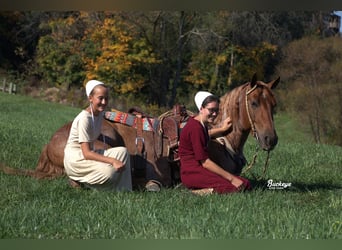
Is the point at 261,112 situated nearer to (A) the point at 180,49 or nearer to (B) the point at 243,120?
(B) the point at 243,120

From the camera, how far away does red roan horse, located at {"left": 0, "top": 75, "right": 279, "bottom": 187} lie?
5.69 meters

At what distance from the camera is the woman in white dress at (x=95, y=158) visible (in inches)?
209

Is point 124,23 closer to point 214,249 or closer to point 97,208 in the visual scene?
point 97,208

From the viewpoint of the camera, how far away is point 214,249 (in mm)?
2578

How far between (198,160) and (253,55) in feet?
85.9

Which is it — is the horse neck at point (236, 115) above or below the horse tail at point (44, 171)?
above

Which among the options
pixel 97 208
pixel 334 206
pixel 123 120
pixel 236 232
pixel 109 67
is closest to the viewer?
pixel 236 232

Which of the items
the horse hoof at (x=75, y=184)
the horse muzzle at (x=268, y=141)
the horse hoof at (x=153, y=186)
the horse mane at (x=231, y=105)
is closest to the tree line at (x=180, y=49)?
the horse mane at (x=231, y=105)

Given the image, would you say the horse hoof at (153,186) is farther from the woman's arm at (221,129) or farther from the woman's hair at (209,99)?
the woman's hair at (209,99)

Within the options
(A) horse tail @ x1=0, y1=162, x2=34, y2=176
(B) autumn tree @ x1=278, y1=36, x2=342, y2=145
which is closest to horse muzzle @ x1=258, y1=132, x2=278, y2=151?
(A) horse tail @ x1=0, y1=162, x2=34, y2=176

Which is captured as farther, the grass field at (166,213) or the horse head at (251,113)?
the horse head at (251,113)

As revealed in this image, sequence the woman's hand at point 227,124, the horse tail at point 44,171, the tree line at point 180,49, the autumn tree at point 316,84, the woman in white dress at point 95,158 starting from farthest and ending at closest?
the tree line at point 180,49 → the autumn tree at point 316,84 → the horse tail at point 44,171 → the woman's hand at point 227,124 → the woman in white dress at point 95,158

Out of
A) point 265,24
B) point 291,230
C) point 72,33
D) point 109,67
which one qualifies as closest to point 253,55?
point 265,24

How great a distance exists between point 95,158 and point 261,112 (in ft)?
6.09
